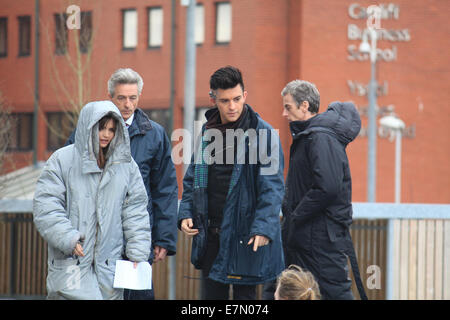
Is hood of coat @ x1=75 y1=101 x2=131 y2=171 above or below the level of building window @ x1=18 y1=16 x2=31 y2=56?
below

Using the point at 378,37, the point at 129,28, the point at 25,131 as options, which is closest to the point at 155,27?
the point at 129,28

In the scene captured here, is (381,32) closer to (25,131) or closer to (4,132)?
(25,131)

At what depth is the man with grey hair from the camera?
6.34m

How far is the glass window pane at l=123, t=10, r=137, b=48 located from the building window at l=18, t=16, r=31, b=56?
11.3ft

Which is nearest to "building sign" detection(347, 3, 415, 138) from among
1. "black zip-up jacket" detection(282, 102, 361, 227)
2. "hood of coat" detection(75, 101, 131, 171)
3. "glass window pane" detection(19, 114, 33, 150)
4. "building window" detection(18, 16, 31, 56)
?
"building window" detection(18, 16, 31, 56)

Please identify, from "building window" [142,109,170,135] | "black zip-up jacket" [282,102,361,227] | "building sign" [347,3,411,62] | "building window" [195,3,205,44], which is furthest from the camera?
"building window" [195,3,205,44]

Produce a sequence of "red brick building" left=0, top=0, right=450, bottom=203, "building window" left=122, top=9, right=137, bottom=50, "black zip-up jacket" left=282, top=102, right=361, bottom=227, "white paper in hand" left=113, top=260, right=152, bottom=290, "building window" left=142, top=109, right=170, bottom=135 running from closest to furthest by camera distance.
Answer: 1. "white paper in hand" left=113, top=260, right=152, bottom=290
2. "black zip-up jacket" left=282, top=102, right=361, bottom=227
3. "red brick building" left=0, top=0, right=450, bottom=203
4. "building window" left=142, top=109, right=170, bottom=135
5. "building window" left=122, top=9, right=137, bottom=50

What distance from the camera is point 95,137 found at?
5.46 m

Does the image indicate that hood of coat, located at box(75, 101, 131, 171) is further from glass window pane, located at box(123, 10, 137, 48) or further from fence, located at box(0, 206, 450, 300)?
glass window pane, located at box(123, 10, 137, 48)

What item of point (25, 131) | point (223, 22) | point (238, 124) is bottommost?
point (238, 124)

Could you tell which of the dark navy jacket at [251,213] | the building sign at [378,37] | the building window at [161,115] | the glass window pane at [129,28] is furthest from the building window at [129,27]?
the dark navy jacket at [251,213]

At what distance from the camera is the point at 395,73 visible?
32.4 metres

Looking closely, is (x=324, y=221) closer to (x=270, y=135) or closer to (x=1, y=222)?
(x=270, y=135)

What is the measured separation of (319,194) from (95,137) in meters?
1.55
